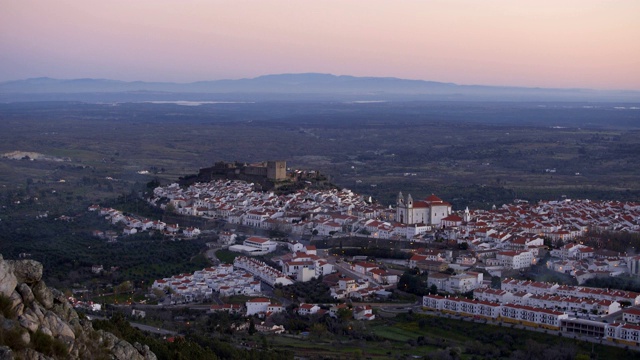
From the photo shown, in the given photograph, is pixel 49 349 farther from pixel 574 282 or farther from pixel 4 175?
pixel 4 175

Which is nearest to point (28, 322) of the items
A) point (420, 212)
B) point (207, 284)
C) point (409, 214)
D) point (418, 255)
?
point (207, 284)

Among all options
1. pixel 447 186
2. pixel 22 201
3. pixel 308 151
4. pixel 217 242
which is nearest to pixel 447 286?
pixel 217 242

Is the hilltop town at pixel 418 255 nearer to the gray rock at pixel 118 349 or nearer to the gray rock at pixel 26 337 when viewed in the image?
the gray rock at pixel 118 349

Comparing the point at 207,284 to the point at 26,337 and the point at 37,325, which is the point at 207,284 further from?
the point at 26,337

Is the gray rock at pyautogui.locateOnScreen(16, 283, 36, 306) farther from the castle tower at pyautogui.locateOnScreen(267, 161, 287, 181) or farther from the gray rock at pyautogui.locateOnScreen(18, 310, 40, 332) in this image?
the castle tower at pyautogui.locateOnScreen(267, 161, 287, 181)

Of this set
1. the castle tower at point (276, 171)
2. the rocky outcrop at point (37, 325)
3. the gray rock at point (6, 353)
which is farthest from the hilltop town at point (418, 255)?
the gray rock at point (6, 353)
